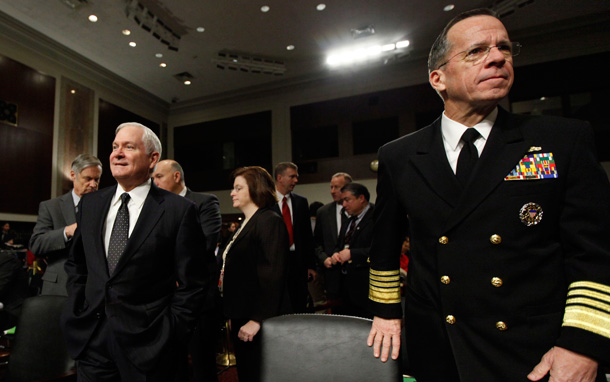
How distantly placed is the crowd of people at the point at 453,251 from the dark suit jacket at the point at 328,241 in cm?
168

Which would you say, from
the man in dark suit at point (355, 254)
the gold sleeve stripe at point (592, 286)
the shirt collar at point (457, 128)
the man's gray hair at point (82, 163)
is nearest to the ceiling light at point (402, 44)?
the man in dark suit at point (355, 254)

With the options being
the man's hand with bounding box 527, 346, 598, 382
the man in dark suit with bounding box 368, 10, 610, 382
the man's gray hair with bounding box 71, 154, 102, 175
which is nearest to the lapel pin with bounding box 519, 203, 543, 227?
the man in dark suit with bounding box 368, 10, 610, 382

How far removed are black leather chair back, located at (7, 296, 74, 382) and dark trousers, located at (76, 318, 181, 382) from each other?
1.08ft

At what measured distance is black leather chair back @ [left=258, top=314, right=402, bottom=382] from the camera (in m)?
1.01

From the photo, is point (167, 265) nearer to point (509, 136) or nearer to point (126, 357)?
point (126, 357)

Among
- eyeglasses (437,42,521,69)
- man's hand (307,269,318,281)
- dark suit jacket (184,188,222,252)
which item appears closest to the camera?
eyeglasses (437,42,521,69)

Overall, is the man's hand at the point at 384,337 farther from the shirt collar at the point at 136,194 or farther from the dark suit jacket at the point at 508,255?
the shirt collar at the point at 136,194

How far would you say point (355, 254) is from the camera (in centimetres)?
284

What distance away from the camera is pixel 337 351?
3.43 feet

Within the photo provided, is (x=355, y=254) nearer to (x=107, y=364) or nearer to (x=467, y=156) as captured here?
(x=107, y=364)

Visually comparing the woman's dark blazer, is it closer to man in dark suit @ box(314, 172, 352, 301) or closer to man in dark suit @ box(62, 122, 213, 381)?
man in dark suit @ box(62, 122, 213, 381)

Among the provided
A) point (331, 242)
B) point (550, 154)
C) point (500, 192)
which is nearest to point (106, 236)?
point (500, 192)

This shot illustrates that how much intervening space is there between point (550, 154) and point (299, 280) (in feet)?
8.46

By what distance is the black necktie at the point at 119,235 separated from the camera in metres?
1.52
